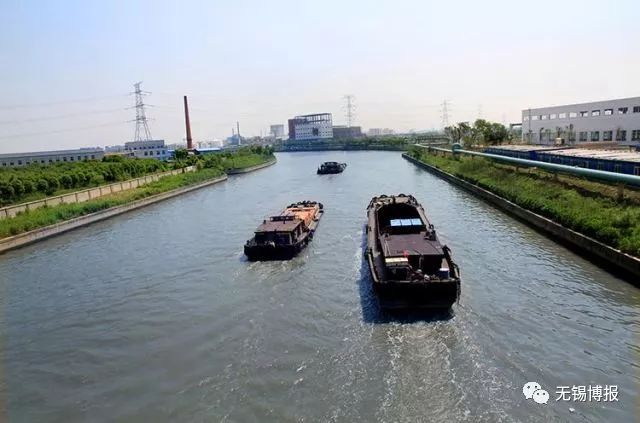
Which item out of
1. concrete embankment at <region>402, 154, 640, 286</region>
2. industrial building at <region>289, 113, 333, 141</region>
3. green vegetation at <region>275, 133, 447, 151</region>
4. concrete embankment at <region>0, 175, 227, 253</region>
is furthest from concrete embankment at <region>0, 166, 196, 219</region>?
industrial building at <region>289, 113, 333, 141</region>

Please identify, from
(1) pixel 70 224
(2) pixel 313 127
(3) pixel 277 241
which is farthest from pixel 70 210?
(2) pixel 313 127

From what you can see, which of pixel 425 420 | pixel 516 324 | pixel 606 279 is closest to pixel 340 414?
pixel 425 420

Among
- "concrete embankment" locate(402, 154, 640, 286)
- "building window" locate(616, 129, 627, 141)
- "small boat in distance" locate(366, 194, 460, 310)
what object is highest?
"building window" locate(616, 129, 627, 141)

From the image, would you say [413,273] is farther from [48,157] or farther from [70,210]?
[48,157]

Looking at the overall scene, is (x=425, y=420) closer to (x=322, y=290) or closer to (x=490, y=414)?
(x=490, y=414)

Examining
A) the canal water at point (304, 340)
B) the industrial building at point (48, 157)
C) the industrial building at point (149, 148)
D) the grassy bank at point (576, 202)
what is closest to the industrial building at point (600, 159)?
the grassy bank at point (576, 202)

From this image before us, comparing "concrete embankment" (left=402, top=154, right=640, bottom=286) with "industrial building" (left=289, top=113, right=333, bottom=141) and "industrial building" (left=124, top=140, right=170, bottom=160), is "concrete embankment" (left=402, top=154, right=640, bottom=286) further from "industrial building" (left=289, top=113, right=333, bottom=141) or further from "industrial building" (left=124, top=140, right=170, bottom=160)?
"industrial building" (left=289, top=113, right=333, bottom=141)

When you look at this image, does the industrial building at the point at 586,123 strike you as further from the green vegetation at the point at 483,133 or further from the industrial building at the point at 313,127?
the industrial building at the point at 313,127
